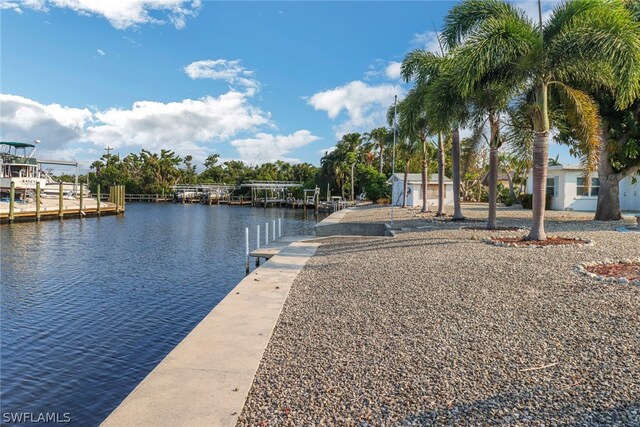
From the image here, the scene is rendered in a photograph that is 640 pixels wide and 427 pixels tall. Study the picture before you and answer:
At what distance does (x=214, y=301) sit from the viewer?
11.8 m

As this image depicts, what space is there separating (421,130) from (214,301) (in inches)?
814

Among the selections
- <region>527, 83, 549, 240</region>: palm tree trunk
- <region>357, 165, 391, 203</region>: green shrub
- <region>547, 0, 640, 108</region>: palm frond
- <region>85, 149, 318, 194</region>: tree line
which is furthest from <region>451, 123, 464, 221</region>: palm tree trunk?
<region>85, 149, 318, 194</region>: tree line

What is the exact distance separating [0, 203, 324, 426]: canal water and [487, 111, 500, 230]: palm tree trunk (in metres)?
9.26

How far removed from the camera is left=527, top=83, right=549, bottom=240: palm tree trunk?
13047 millimetres

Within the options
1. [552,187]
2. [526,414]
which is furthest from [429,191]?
[526,414]

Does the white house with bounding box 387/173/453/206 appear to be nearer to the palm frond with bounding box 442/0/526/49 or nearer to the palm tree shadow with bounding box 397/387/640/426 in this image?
the palm frond with bounding box 442/0/526/49

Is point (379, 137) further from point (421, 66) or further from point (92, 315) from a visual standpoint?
point (92, 315)

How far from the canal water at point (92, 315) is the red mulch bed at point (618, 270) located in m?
8.15

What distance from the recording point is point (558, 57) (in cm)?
1302

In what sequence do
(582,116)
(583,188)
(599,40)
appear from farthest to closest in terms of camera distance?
(583,188) < (582,116) < (599,40)

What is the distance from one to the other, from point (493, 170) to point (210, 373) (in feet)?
48.5

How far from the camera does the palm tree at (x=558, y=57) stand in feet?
39.3

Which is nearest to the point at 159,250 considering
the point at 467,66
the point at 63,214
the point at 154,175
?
the point at 467,66

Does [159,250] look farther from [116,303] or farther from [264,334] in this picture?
[264,334]
